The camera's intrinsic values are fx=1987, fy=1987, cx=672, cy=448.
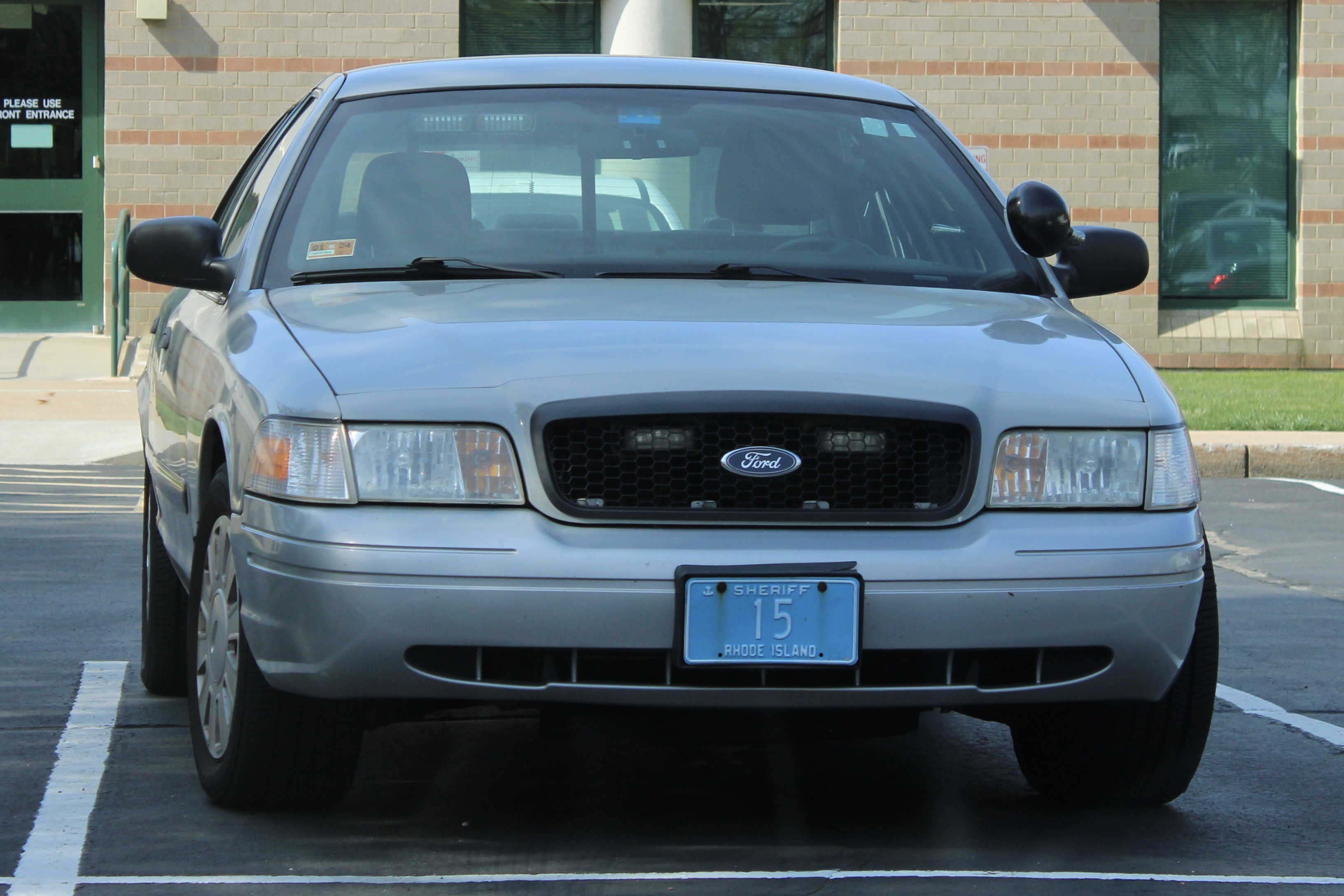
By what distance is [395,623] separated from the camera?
11.0 ft

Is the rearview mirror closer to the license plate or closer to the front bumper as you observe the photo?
the front bumper

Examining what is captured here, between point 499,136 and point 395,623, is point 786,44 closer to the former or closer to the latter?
point 499,136

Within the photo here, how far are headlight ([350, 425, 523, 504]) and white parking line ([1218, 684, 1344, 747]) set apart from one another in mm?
2454

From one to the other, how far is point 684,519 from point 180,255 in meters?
1.61

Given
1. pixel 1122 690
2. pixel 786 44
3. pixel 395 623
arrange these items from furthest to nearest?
pixel 786 44 → pixel 1122 690 → pixel 395 623

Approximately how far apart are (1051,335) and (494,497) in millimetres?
1184

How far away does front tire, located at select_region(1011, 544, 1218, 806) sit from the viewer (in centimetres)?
393

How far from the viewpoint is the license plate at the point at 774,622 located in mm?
3354

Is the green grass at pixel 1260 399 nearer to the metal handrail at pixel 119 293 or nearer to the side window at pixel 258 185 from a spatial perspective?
the metal handrail at pixel 119 293

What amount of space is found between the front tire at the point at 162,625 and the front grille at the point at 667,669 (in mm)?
1843

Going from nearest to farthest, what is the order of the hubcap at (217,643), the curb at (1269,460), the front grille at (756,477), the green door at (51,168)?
the front grille at (756,477) < the hubcap at (217,643) < the curb at (1269,460) < the green door at (51,168)

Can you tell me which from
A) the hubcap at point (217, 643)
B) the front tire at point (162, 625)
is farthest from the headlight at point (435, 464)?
the front tire at point (162, 625)

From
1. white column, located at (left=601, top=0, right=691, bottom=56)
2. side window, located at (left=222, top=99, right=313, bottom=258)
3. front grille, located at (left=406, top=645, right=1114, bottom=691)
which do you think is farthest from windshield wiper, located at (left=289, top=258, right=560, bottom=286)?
white column, located at (left=601, top=0, right=691, bottom=56)

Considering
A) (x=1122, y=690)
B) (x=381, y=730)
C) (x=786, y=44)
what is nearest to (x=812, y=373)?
(x=1122, y=690)
